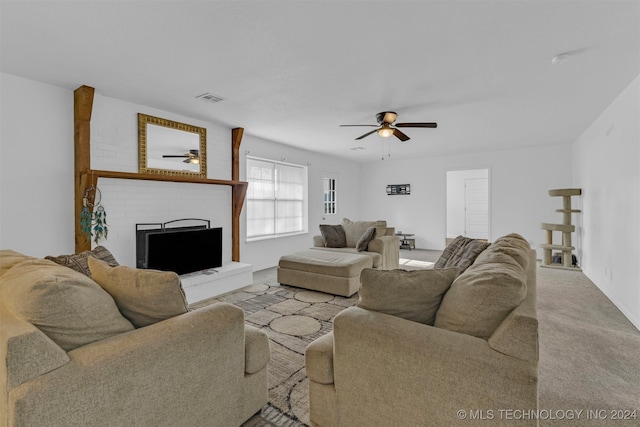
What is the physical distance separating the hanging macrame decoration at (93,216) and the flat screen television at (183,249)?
429mm

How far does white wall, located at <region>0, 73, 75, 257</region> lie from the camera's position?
9.23 ft

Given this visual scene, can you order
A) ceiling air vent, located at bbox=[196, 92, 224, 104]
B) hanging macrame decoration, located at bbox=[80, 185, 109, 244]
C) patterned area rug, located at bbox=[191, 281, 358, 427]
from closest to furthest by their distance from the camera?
patterned area rug, located at bbox=[191, 281, 358, 427] → hanging macrame decoration, located at bbox=[80, 185, 109, 244] → ceiling air vent, located at bbox=[196, 92, 224, 104]

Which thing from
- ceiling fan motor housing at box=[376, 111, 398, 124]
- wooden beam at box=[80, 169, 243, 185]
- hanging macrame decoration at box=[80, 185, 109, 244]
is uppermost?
ceiling fan motor housing at box=[376, 111, 398, 124]

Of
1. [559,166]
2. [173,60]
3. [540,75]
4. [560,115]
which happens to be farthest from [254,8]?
[559,166]

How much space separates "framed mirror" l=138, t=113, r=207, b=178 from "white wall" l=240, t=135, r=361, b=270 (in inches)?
35.0

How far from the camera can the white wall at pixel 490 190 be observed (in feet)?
20.9

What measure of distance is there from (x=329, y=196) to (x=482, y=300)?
6.44 meters

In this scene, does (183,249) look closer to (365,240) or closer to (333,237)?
(333,237)

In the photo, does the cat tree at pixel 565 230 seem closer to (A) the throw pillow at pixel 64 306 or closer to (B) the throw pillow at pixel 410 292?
(B) the throw pillow at pixel 410 292

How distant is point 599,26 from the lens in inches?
82.4

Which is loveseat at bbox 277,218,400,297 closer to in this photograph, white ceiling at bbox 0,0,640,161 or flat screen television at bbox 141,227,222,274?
flat screen television at bbox 141,227,222,274

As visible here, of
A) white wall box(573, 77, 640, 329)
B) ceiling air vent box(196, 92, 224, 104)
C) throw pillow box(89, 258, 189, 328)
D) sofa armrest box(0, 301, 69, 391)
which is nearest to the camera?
sofa armrest box(0, 301, 69, 391)

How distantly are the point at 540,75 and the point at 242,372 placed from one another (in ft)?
11.7

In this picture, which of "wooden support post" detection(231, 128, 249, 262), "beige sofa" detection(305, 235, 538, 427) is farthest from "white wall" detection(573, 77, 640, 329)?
"wooden support post" detection(231, 128, 249, 262)
